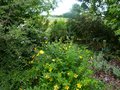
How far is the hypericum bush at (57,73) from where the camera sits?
14.7ft

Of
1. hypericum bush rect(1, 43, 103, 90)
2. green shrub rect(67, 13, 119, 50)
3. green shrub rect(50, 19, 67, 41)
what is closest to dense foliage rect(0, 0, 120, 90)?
hypericum bush rect(1, 43, 103, 90)

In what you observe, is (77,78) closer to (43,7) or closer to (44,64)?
(44,64)

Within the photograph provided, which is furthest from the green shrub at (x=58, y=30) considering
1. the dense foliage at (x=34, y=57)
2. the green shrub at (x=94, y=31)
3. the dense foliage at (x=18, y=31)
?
the dense foliage at (x=18, y=31)

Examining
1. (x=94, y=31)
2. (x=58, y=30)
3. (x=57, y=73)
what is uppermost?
(x=57, y=73)

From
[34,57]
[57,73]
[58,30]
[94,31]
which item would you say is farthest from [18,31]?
[58,30]

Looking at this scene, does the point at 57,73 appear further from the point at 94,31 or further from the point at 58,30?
the point at 58,30

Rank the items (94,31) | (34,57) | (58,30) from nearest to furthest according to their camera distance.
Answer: (34,57) → (94,31) → (58,30)

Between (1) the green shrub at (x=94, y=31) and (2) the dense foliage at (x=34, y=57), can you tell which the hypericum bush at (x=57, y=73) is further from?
(1) the green shrub at (x=94, y=31)

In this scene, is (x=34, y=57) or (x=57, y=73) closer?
(x=57, y=73)

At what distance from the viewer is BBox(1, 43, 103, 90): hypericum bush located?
4.48 metres

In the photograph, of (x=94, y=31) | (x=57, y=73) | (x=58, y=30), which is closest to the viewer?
(x=57, y=73)

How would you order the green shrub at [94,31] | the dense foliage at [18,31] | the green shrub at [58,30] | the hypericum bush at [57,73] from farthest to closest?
the green shrub at [58,30] < the green shrub at [94,31] < the dense foliage at [18,31] < the hypericum bush at [57,73]

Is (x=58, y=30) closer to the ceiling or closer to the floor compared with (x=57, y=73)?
closer to the floor

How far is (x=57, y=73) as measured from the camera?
4.54m
